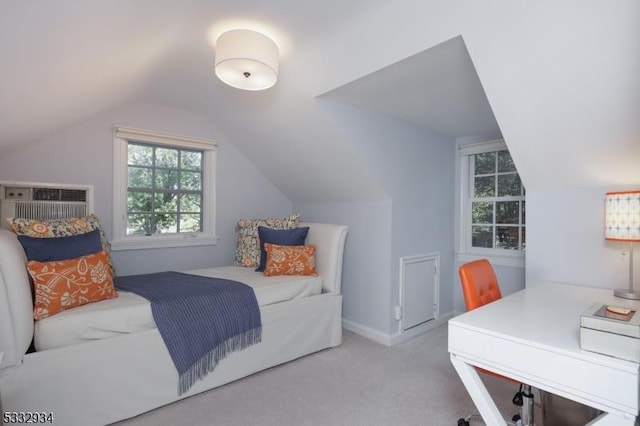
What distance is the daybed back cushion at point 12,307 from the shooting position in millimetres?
1482

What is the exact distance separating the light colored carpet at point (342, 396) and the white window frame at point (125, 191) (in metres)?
1.52

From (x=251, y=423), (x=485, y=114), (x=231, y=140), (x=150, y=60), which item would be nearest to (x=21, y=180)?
(x=150, y=60)

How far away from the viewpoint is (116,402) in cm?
180

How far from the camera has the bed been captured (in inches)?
60.6

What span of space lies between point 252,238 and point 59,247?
156 cm

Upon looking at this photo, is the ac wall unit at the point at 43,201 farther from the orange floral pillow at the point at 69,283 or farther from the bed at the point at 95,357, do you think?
the orange floral pillow at the point at 69,283

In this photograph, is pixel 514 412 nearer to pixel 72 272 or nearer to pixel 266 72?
pixel 266 72

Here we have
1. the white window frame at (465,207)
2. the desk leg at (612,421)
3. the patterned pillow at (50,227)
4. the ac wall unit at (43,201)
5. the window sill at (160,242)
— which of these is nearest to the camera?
the desk leg at (612,421)

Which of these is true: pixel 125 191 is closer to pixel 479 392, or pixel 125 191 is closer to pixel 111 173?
pixel 111 173

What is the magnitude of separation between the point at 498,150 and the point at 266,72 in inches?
97.5

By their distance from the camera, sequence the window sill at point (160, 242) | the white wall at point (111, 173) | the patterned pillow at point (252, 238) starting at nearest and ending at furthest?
1. the white wall at point (111, 173)
2. the window sill at point (160, 242)
3. the patterned pillow at point (252, 238)

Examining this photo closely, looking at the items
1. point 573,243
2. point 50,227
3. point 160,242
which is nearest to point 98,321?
point 50,227

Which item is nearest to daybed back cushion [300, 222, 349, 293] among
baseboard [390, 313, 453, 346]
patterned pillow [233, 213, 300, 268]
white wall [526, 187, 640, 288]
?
patterned pillow [233, 213, 300, 268]

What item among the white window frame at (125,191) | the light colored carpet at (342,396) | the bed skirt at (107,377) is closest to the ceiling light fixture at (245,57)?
the white window frame at (125,191)
